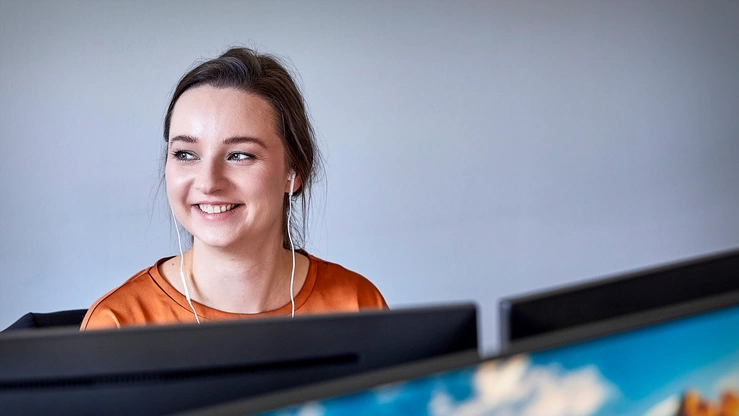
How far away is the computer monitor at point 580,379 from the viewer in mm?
587

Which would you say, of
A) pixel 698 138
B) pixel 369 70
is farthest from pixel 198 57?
pixel 698 138

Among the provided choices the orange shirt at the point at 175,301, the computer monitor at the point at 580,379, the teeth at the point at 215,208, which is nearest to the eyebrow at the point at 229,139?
the teeth at the point at 215,208

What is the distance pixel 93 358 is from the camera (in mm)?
829

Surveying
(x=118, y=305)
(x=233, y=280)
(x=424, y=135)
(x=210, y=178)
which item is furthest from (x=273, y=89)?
(x=424, y=135)

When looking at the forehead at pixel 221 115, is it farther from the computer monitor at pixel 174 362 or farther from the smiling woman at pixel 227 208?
the computer monitor at pixel 174 362

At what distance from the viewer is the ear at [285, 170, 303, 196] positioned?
1.78 m

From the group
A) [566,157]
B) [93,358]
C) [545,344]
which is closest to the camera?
[545,344]

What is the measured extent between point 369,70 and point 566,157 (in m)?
1.00

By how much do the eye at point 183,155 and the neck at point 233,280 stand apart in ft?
0.58

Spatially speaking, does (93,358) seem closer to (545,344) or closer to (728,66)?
(545,344)

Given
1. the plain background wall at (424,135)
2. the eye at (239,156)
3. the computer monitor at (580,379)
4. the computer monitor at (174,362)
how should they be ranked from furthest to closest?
1. the plain background wall at (424,135)
2. the eye at (239,156)
3. the computer monitor at (174,362)
4. the computer monitor at (580,379)

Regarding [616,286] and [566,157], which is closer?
[616,286]

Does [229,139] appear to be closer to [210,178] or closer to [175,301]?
[210,178]

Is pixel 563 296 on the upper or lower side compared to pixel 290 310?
upper
